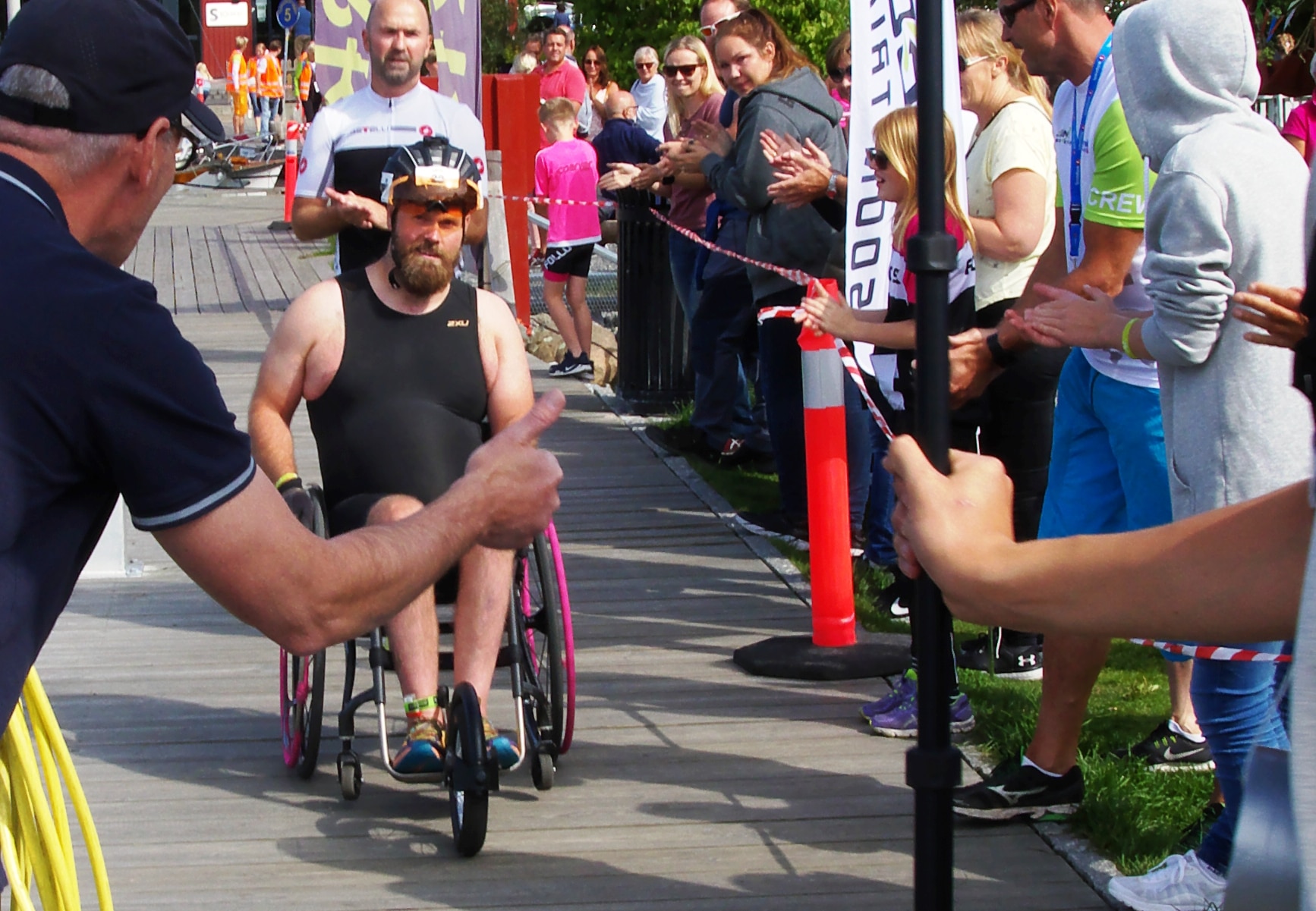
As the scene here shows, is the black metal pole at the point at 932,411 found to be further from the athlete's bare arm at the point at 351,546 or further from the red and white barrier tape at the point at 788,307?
the red and white barrier tape at the point at 788,307

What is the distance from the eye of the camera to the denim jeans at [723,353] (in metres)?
7.79

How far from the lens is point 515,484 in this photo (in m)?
2.40

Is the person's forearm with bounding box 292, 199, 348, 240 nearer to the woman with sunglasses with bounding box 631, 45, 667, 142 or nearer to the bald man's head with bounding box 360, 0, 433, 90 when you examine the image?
the bald man's head with bounding box 360, 0, 433, 90

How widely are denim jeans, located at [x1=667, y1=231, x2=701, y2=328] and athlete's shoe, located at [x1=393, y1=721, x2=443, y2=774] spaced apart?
448 centimetres

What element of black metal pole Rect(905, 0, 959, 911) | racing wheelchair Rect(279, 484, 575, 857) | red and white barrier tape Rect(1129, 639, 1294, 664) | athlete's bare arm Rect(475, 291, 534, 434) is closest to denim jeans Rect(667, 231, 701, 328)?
athlete's bare arm Rect(475, 291, 534, 434)

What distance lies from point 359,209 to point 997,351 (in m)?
2.61

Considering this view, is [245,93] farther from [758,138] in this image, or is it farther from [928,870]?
[928,870]

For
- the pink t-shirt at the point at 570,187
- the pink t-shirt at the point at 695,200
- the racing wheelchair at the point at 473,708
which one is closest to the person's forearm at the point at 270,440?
the racing wheelchair at the point at 473,708

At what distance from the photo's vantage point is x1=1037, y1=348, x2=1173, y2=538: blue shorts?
3717 mm

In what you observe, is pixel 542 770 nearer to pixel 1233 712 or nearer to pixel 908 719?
pixel 908 719

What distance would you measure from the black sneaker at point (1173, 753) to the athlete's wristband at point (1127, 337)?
130cm

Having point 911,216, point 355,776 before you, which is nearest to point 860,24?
point 911,216

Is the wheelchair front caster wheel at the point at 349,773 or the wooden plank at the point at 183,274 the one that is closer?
the wheelchair front caster wheel at the point at 349,773

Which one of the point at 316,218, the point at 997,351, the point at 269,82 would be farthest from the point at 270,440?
the point at 269,82
